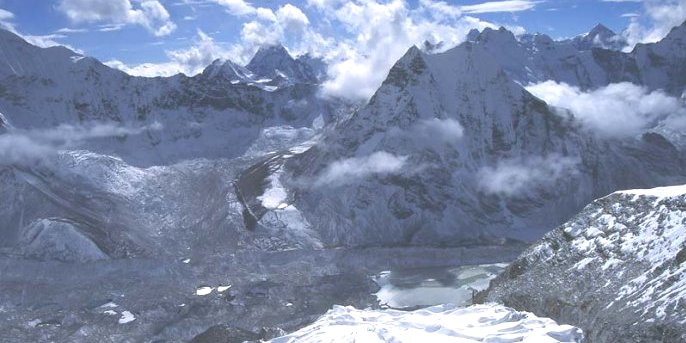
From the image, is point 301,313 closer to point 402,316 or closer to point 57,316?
point 57,316

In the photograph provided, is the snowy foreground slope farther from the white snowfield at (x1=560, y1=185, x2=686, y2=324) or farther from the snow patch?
the snow patch

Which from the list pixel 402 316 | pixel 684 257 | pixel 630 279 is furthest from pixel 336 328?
pixel 684 257

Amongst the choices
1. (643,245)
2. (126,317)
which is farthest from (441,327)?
(126,317)

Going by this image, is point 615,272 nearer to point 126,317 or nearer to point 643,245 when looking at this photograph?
point 643,245

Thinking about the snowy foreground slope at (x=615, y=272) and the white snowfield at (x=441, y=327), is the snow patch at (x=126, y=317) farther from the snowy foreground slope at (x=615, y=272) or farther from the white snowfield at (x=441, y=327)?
the snowy foreground slope at (x=615, y=272)

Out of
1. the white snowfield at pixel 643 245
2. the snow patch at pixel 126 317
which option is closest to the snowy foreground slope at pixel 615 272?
the white snowfield at pixel 643 245

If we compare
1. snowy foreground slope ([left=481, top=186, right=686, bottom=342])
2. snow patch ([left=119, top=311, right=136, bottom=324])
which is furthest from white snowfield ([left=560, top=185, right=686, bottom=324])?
snow patch ([left=119, top=311, right=136, bottom=324])

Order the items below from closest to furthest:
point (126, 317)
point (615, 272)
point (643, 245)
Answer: point (615, 272), point (643, 245), point (126, 317)
